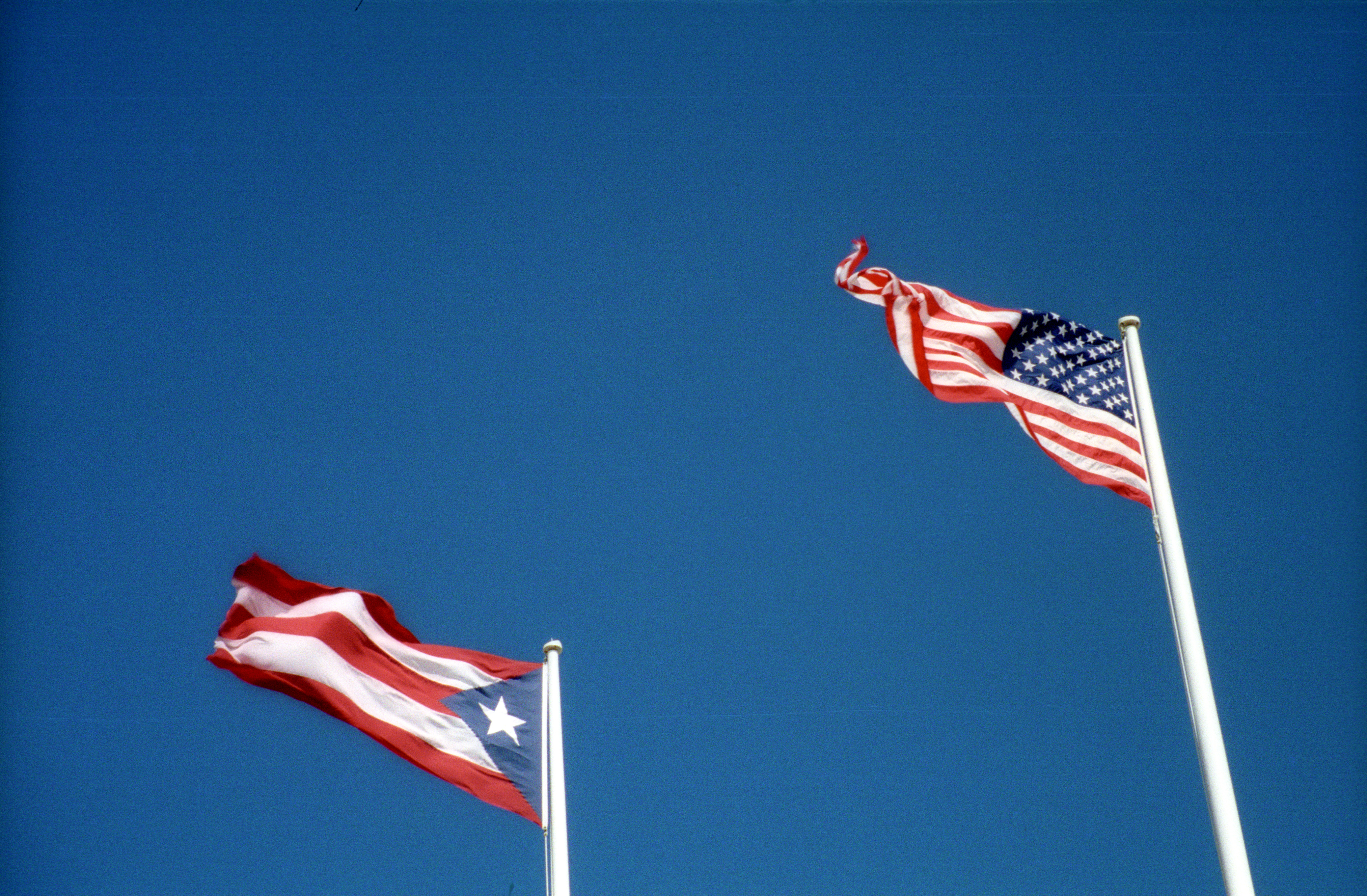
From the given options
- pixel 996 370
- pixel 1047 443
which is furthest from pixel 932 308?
pixel 1047 443

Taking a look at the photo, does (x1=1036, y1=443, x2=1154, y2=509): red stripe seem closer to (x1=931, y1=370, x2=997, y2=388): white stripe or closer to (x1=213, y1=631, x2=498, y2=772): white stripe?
(x1=931, y1=370, x2=997, y2=388): white stripe

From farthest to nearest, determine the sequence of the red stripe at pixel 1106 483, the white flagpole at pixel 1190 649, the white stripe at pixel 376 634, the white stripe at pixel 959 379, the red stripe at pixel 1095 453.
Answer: the white stripe at pixel 376 634, the white stripe at pixel 959 379, the red stripe at pixel 1095 453, the red stripe at pixel 1106 483, the white flagpole at pixel 1190 649

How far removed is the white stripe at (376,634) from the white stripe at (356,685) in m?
0.30

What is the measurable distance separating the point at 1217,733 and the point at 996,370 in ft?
12.4

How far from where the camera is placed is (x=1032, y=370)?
12.0 meters

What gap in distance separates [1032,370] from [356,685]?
21.5ft

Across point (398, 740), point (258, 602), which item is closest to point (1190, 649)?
point (398, 740)

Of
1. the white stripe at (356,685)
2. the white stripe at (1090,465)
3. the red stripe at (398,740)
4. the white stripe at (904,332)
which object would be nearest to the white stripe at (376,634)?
the white stripe at (356,685)

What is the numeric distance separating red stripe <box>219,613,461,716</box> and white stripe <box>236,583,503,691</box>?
0.04 m

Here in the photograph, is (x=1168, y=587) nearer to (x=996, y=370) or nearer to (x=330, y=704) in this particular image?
(x=996, y=370)

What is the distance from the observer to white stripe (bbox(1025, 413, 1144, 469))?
37.2ft

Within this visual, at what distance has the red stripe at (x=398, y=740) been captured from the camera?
12.5 meters

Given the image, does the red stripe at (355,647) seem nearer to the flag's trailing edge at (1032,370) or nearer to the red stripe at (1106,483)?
the flag's trailing edge at (1032,370)

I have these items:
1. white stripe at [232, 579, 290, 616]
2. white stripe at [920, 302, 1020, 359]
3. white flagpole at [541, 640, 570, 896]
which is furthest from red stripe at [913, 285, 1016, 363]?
white stripe at [232, 579, 290, 616]
